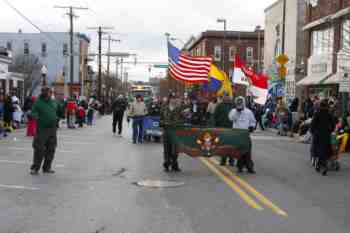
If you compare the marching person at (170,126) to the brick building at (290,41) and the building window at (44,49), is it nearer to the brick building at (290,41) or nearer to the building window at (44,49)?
the brick building at (290,41)

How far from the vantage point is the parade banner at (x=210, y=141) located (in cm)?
1337

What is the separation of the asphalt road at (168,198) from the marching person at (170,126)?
361mm

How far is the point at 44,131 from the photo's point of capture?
41.7 ft

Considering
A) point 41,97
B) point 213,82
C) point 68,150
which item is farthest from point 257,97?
point 41,97

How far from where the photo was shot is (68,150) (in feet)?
59.7

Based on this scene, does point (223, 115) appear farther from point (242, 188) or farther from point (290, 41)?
point (290, 41)

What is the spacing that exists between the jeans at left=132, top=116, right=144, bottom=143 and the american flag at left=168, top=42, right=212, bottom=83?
12.4 ft

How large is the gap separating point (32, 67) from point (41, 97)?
61.8 m

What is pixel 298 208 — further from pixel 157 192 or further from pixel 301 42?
pixel 301 42

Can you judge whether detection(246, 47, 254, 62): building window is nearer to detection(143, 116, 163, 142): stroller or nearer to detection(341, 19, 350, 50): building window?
detection(341, 19, 350, 50): building window

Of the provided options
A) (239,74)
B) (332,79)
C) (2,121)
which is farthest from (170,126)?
(332,79)

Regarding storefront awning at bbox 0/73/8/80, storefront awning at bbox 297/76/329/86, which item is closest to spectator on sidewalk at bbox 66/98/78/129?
storefront awning at bbox 0/73/8/80

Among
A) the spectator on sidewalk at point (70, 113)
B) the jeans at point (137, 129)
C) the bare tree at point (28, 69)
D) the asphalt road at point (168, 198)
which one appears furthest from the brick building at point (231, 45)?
the asphalt road at point (168, 198)

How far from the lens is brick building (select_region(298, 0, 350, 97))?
100ft
